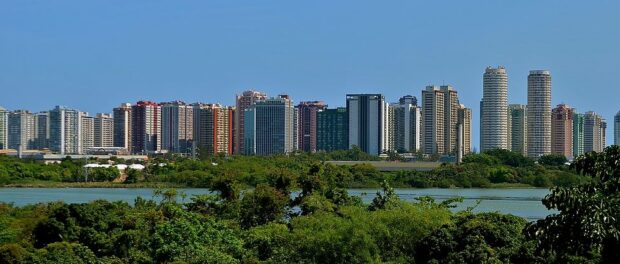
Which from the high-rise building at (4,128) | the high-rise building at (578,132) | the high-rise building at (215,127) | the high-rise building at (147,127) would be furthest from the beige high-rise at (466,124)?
the high-rise building at (4,128)

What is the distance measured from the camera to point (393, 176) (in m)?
40.6

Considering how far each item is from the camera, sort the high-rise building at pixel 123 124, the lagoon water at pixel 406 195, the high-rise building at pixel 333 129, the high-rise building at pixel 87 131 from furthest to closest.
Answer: the high-rise building at pixel 87 131 < the high-rise building at pixel 123 124 < the high-rise building at pixel 333 129 < the lagoon water at pixel 406 195

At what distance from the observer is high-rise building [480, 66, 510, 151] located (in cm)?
6562

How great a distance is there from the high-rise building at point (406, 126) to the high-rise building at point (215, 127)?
40.4ft

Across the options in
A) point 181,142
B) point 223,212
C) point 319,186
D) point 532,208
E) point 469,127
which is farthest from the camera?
point 181,142

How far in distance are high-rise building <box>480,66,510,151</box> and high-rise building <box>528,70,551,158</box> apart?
5.20ft

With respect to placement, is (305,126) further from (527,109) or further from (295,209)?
(295,209)

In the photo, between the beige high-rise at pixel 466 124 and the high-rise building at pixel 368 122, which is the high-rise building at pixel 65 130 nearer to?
the high-rise building at pixel 368 122

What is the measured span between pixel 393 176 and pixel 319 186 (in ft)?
84.7

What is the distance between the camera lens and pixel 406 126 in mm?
69688

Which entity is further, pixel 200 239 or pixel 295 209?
pixel 295 209

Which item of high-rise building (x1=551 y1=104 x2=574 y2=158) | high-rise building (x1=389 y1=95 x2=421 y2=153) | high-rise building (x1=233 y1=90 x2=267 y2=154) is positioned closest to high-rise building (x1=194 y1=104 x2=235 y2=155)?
high-rise building (x1=233 y1=90 x2=267 y2=154)

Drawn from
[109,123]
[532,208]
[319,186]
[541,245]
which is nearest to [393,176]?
[532,208]

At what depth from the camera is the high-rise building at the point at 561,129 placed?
66.9 meters
